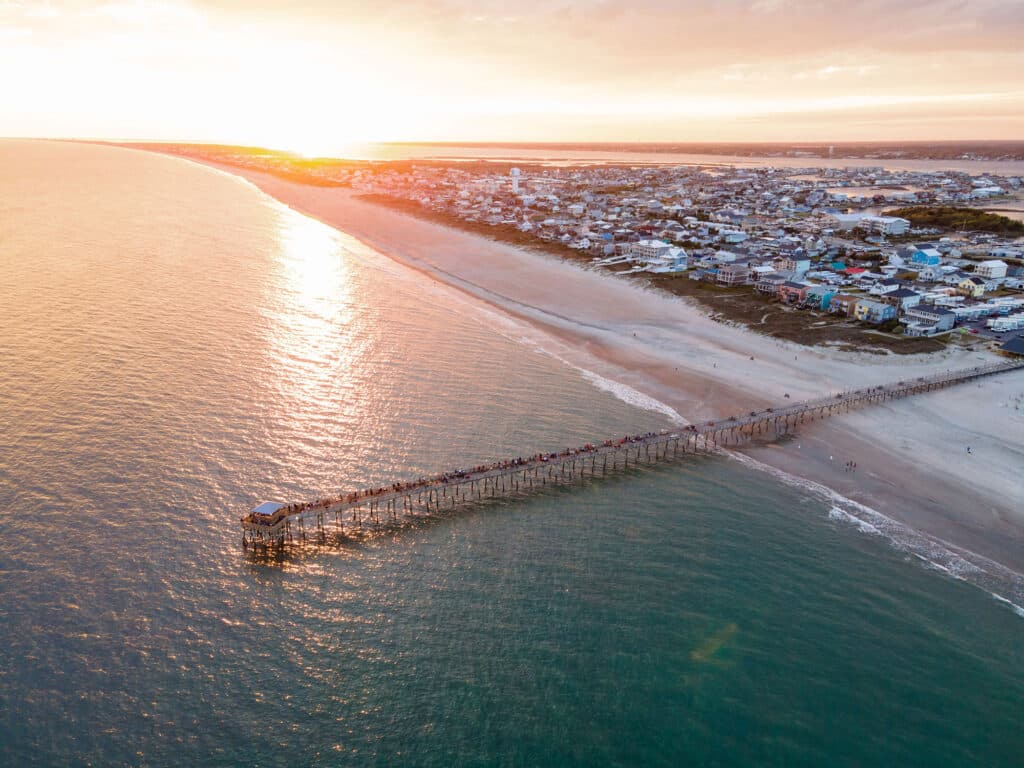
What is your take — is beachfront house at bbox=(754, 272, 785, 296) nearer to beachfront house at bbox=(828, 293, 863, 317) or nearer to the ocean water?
beachfront house at bbox=(828, 293, 863, 317)

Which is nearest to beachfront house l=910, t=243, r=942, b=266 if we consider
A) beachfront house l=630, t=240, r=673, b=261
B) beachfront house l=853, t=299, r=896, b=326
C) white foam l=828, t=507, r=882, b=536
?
beachfront house l=853, t=299, r=896, b=326

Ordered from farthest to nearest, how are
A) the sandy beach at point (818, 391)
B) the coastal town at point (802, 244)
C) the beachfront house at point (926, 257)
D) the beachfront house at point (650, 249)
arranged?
the beachfront house at point (650, 249) < the beachfront house at point (926, 257) < the coastal town at point (802, 244) < the sandy beach at point (818, 391)

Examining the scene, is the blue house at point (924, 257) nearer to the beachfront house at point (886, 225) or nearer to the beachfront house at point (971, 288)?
the beachfront house at point (971, 288)

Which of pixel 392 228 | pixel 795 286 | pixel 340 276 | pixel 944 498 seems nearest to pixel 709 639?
pixel 944 498

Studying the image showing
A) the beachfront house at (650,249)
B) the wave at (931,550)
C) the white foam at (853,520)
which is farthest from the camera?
the beachfront house at (650,249)

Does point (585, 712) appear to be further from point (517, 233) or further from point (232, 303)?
point (517, 233)

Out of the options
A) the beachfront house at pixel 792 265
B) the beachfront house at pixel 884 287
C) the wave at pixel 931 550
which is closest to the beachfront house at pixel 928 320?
the beachfront house at pixel 884 287
